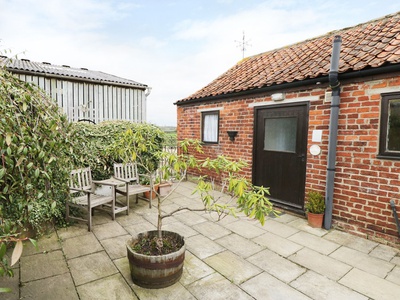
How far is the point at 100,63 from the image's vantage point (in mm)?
15727

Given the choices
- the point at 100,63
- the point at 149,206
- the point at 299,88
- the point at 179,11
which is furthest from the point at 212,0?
the point at 100,63

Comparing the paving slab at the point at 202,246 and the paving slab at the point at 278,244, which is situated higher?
the paving slab at the point at 278,244

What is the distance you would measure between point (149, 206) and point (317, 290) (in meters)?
3.41

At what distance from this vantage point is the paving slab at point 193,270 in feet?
8.26

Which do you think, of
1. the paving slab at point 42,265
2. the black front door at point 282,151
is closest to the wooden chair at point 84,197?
the paving slab at point 42,265

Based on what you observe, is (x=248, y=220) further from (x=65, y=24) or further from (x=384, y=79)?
(x=65, y=24)

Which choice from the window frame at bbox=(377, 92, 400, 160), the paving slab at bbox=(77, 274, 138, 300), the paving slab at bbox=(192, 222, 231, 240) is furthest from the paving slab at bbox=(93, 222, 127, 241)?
the window frame at bbox=(377, 92, 400, 160)

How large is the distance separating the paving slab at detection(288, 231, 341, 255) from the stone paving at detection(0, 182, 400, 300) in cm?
1

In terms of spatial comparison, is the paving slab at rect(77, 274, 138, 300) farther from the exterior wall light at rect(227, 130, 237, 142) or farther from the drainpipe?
the exterior wall light at rect(227, 130, 237, 142)

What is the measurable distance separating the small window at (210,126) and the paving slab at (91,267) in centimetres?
426

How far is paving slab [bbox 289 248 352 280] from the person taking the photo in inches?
105

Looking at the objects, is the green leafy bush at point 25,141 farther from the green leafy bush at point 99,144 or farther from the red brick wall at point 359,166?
the red brick wall at point 359,166

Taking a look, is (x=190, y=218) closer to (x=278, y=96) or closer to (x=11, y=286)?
(x=11, y=286)

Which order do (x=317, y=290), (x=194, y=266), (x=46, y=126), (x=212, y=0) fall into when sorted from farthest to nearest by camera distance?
(x=212, y=0) → (x=194, y=266) → (x=317, y=290) → (x=46, y=126)
